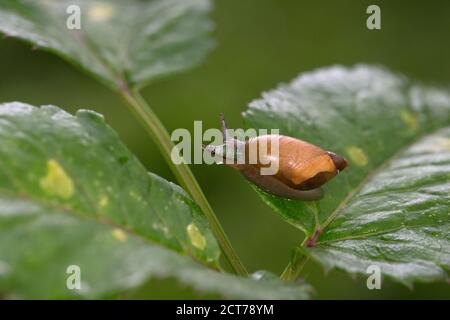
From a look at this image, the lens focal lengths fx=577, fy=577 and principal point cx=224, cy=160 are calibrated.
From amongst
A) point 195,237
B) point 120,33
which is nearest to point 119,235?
point 195,237

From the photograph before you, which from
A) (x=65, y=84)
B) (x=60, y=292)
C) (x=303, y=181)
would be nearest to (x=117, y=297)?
(x=60, y=292)

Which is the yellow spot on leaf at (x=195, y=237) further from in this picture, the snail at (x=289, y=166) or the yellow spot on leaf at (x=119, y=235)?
the snail at (x=289, y=166)

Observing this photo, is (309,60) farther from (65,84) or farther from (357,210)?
(357,210)

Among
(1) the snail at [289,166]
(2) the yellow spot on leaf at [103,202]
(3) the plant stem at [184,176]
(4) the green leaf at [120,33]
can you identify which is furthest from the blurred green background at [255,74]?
(2) the yellow spot on leaf at [103,202]

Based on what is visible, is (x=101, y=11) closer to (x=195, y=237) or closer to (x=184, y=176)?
(x=184, y=176)

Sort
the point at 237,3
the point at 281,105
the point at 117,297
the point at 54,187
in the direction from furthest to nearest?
the point at 237,3 → the point at 281,105 → the point at 117,297 → the point at 54,187

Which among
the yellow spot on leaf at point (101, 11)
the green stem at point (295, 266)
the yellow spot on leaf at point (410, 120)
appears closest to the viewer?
the green stem at point (295, 266)

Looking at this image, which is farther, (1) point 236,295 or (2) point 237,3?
(2) point 237,3
